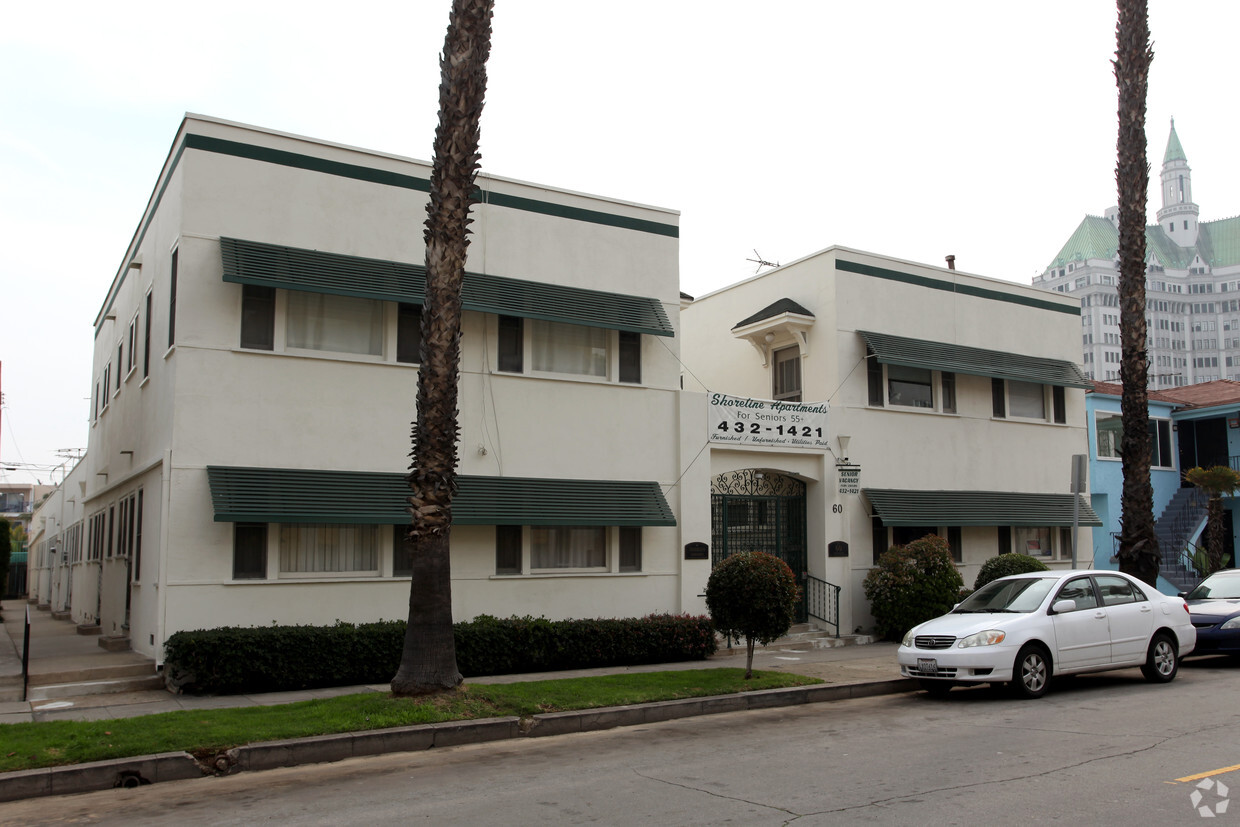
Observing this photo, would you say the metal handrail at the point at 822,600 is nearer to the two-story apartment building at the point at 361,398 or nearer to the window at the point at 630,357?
the two-story apartment building at the point at 361,398

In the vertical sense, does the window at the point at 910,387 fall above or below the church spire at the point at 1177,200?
below

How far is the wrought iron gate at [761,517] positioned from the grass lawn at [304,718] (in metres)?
5.82

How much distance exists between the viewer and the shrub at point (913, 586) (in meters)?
18.5

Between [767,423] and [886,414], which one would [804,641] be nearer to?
[767,423]

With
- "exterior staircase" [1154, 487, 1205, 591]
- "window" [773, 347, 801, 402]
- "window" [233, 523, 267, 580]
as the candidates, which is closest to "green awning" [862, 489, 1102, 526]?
"window" [773, 347, 801, 402]

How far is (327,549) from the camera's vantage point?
1460 cm

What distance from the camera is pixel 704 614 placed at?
17.5 metres

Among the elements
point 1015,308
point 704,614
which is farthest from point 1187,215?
point 704,614

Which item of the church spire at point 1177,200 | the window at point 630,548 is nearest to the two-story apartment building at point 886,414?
the window at point 630,548

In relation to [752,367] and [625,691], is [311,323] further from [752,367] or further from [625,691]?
[752,367]

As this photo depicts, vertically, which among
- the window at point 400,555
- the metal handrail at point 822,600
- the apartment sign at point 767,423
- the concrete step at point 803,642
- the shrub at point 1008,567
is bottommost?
the concrete step at point 803,642

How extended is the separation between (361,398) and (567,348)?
383 centimetres

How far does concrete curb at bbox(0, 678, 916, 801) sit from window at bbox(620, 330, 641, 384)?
22.0 ft

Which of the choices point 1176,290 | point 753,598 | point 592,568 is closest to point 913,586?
point 592,568
